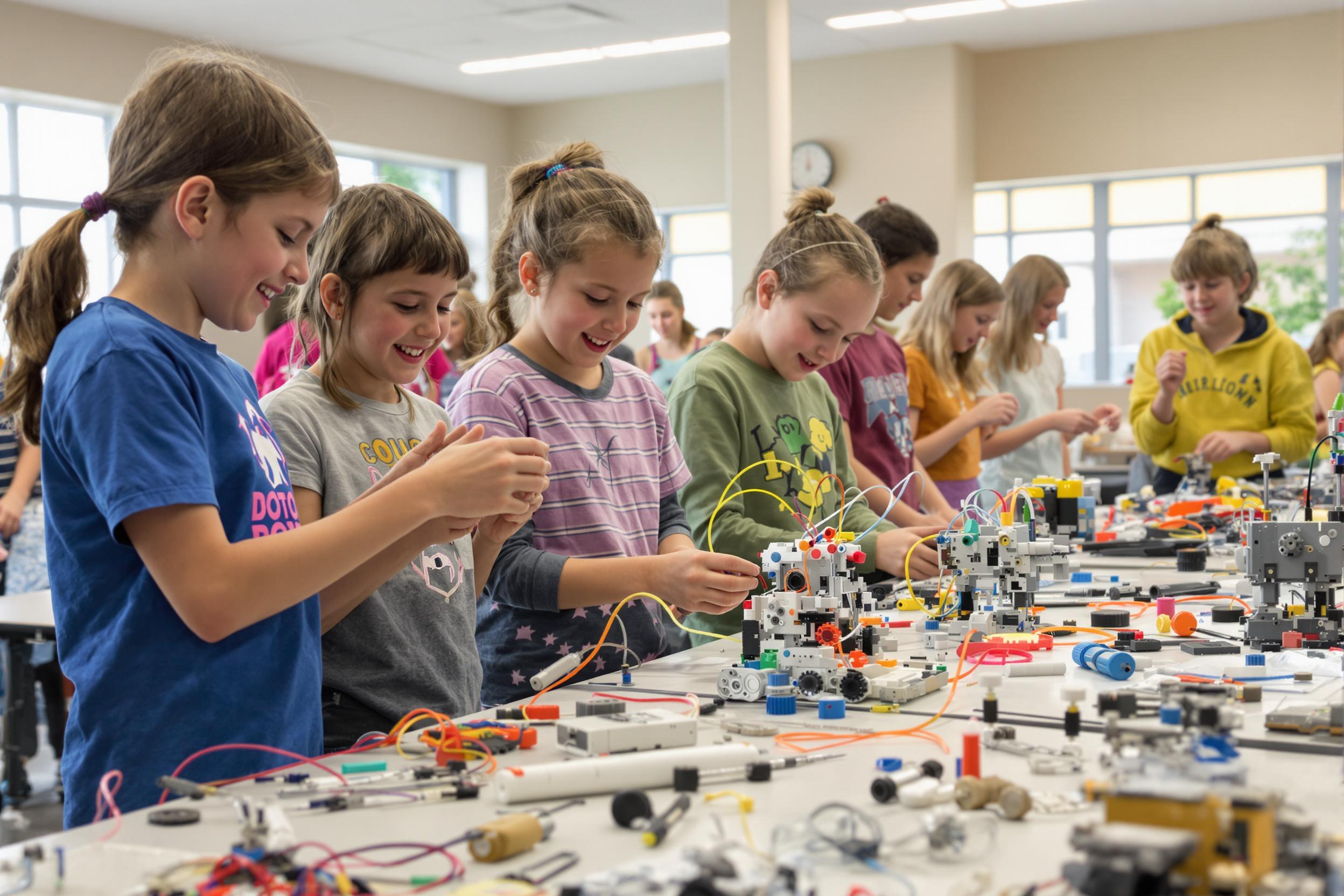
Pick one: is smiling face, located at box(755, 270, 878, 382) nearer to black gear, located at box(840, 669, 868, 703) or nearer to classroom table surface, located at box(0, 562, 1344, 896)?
black gear, located at box(840, 669, 868, 703)

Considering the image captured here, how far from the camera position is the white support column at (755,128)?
7.07 m

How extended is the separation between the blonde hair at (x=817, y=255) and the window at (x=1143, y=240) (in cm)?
773

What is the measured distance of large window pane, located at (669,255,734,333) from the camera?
1195 centimetres

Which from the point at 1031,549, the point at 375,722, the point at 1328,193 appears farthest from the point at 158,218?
the point at 1328,193

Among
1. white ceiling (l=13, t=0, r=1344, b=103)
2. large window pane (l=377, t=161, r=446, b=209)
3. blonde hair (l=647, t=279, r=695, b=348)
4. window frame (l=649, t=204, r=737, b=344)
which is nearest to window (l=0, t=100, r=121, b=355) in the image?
white ceiling (l=13, t=0, r=1344, b=103)

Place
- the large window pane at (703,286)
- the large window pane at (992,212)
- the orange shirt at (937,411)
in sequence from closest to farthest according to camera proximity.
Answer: the orange shirt at (937,411) → the large window pane at (992,212) → the large window pane at (703,286)

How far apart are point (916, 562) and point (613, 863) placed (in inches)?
58.9

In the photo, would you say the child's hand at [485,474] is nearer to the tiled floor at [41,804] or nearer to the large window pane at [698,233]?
the tiled floor at [41,804]

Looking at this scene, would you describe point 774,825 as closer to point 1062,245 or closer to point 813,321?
point 813,321

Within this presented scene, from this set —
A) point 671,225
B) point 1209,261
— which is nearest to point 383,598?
point 1209,261

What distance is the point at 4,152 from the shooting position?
8508mm

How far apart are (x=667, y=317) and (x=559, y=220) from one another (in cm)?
599

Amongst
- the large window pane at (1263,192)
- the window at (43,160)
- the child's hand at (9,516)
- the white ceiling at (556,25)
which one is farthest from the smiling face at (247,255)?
the large window pane at (1263,192)

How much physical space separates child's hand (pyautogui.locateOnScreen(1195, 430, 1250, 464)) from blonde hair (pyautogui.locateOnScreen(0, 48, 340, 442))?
3.56 metres
